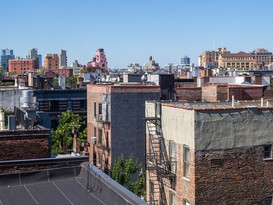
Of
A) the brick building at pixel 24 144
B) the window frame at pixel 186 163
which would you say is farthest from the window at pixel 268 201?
the brick building at pixel 24 144

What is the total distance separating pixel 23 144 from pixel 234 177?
33.2ft

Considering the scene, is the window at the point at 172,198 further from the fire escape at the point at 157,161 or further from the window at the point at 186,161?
the window at the point at 186,161

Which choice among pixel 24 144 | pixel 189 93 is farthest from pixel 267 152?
pixel 189 93

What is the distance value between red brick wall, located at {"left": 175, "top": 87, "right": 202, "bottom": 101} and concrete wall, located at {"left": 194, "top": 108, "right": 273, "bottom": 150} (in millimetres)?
23351

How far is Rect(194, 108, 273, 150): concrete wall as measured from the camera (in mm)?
23391

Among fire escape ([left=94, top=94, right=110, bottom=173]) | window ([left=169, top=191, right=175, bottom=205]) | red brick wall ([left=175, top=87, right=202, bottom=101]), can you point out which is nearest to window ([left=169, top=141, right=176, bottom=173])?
window ([left=169, top=191, right=175, bottom=205])

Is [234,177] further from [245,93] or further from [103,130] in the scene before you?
[245,93]

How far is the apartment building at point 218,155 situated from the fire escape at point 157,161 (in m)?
0.09

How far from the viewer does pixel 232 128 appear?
24.2 metres

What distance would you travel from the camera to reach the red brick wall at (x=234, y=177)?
2350 centimetres

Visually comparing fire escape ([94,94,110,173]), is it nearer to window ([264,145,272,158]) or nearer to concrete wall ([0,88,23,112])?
concrete wall ([0,88,23,112])

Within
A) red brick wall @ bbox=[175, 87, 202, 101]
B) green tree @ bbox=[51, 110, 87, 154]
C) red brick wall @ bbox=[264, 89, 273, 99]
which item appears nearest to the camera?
red brick wall @ bbox=[264, 89, 273, 99]

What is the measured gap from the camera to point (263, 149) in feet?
82.2

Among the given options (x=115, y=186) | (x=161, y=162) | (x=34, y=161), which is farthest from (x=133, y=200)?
(x=161, y=162)
